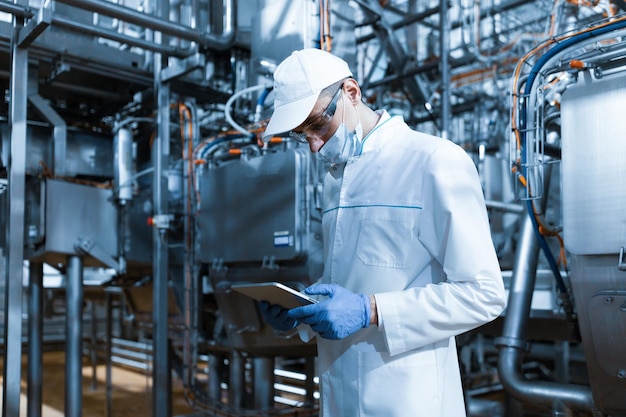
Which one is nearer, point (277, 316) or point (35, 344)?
point (277, 316)

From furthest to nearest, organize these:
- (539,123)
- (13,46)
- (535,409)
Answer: (535,409)
(13,46)
(539,123)

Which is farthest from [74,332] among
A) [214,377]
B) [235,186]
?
[235,186]

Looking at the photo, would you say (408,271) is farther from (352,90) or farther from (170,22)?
(170,22)

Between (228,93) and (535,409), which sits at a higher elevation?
(228,93)

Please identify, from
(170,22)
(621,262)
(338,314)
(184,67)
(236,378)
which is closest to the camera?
(338,314)

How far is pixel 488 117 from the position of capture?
5238mm

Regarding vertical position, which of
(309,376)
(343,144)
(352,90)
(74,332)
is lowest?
(309,376)

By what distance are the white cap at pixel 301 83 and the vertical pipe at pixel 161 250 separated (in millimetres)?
1849

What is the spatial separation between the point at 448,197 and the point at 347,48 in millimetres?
1835

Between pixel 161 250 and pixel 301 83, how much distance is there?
2004 millimetres


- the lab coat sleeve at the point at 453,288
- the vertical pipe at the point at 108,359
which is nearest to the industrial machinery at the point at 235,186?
the vertical pipe at the point at 108,359

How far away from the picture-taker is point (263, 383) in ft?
10.1

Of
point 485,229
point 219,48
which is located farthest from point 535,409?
point 485,229

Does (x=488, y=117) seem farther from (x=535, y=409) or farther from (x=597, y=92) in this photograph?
(x=597, y=92)
